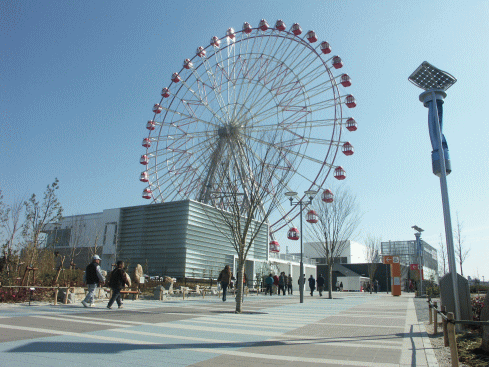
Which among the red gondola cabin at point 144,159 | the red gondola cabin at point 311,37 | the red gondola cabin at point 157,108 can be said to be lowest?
the red gondola cabin at point 144,159

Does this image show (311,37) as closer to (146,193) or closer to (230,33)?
(230,33)

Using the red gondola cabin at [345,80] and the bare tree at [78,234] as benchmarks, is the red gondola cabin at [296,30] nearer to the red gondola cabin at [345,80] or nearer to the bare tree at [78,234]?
the red gondola cabin at [345,80]

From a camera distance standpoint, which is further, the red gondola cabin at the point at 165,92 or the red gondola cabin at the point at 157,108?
the red gondola cabin at the point at 165,92

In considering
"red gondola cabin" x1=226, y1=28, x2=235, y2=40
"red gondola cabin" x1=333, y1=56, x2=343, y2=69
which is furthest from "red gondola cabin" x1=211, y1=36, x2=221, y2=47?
"red gondola cabin" x1=333, y1=56, x2=343, y2=69

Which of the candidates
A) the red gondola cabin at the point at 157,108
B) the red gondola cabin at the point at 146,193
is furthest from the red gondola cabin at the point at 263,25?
the red gondola cabin at the point at 146,193

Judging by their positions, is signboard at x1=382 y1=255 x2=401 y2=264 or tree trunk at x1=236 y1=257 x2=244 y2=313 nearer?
tree trunk at x1=236 y1=257 x2=244 y2=313

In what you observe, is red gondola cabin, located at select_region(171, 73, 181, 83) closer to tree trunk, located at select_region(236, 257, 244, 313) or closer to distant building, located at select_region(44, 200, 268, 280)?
distant building, located at select_region(44, 200, 268, 280)

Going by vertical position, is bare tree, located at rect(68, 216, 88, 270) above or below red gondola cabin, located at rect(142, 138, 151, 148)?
below

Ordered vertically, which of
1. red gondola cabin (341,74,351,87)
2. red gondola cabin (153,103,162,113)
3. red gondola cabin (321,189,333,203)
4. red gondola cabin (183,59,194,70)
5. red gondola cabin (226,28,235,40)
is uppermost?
red gondola cabin (226,28,235,40)

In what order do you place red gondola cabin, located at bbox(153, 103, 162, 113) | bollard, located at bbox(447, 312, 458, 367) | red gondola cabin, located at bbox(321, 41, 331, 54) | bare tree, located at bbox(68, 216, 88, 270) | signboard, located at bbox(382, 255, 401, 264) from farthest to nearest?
bare tree, located at bbox(68, 216, 88, 270), signboard, located at bbox(382, 255, 401, 264), red gondola cabin, located at bbox(153, 103, 162, 113), red gondola cabin, located at bbox(321, 41, 331, 54), bollard, located at bbox(447, 312, 458, 367)

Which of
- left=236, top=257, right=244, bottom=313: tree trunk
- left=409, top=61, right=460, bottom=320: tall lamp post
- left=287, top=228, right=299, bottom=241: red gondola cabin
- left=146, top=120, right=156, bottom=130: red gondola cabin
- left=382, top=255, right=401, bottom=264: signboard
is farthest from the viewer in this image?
left=382, top=255, right=401, bottom=264: signboard

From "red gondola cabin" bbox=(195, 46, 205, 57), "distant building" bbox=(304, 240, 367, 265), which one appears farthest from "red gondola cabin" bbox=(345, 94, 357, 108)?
"distant building" bbox=(304, 240, 367, 265)

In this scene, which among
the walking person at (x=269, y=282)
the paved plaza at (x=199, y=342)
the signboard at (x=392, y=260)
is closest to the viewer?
the paved plaza at (x=199, y=342)

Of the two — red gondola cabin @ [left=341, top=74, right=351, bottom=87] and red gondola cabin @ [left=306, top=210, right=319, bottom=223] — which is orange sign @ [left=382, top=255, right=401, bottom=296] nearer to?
red gondola cabin @ [left=306, top=210, right=319, bottom=223]
